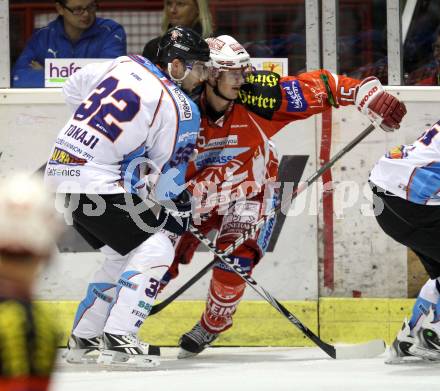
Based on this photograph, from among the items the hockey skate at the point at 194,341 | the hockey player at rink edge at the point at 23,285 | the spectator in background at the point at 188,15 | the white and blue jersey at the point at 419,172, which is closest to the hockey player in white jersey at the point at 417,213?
the white and blue jersey at the point at 419,172

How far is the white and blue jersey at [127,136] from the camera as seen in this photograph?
4.02 m

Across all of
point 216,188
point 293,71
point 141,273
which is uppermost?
point 293,71

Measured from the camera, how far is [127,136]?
4.01 m

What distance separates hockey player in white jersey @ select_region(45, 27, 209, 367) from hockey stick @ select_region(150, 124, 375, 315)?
1.57ft

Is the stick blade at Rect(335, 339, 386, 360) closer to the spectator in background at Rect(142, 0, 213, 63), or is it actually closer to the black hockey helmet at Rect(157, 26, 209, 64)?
the black hockey helmet at Rect(157, 26, 209, 64)

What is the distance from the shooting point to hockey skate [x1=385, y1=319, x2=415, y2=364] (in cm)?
Result: 430

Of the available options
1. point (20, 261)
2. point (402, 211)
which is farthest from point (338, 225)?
point (20, 261)

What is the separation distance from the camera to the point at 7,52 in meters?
5.21

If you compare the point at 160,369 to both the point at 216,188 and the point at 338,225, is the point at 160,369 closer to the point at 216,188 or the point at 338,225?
the point at 216,188

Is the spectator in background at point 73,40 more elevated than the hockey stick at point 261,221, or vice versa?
the spectator in background at point 73,40

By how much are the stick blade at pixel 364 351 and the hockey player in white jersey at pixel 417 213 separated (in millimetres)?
212

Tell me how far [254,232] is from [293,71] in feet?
3.07

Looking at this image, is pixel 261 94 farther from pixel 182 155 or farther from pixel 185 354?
pixel 185 354

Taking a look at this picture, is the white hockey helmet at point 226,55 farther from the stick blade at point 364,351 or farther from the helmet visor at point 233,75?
the stick blade at point 364,351
